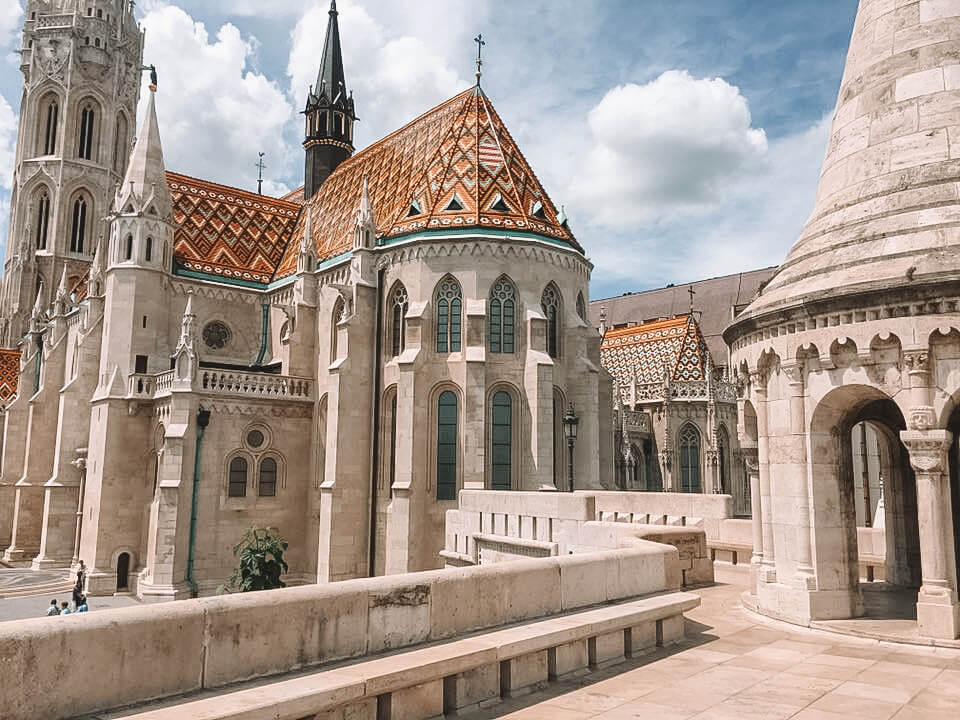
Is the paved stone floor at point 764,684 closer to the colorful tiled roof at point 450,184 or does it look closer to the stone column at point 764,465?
the stone column at point 764,465

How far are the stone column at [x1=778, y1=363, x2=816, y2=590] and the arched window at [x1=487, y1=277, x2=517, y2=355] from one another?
54.2 feet

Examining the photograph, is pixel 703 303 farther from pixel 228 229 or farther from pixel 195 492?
pixel 195 492

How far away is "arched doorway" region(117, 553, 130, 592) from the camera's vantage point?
89.2 ft

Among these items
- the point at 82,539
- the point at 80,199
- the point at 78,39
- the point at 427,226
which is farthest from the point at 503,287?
the point at 78,39

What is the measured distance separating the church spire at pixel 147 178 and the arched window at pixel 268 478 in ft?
37.3

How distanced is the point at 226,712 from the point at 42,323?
46.2 meters

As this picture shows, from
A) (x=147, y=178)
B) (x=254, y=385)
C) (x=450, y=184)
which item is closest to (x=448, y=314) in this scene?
(x=450, y=184)

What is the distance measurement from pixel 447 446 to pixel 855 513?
15.9 meters

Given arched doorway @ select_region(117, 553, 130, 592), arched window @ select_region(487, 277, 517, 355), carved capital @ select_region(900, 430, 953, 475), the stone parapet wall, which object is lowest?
arched doorway @ select_region(117, 553, 130, 592)

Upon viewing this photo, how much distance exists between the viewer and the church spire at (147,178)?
3048 centimetres

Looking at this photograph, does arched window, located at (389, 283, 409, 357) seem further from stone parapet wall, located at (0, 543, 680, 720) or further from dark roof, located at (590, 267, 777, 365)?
dark roof, located at (590, 267, 777, 365)

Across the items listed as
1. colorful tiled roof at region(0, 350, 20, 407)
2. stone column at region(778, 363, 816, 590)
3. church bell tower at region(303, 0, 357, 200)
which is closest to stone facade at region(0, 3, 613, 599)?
church bell tower at region(303, 0, 357, 200)

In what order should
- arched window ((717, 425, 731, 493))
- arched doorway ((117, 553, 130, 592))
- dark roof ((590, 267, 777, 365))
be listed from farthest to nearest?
dark roof ((590, 267, 777, 365)) → arched window ((717, 425, 731, 493)) → arched doorway ((117, 553, 130, 592))

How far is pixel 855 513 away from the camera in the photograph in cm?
1013
